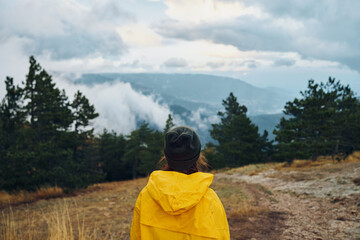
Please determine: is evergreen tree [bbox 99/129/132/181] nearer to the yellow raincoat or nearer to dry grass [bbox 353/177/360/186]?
dry grass [bbox 353/177/360/186]

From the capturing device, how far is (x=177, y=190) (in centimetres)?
180

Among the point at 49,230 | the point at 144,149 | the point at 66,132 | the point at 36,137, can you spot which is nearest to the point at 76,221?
the point at 49,230

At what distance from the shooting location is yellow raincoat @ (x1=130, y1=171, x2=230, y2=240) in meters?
1.77

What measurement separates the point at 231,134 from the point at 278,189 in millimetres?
20518

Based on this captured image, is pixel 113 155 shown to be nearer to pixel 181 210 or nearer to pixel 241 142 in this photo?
pixel 241 142

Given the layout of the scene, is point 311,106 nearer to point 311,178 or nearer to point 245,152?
point 311,178

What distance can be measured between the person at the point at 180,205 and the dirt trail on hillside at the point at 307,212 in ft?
13.0

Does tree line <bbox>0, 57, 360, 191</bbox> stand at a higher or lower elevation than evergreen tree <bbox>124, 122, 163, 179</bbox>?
higher

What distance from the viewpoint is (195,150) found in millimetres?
2059

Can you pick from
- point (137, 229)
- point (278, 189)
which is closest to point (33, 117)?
point (278, 189)

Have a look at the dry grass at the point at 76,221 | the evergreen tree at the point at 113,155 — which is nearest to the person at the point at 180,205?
the dry grass at the point at 76,221

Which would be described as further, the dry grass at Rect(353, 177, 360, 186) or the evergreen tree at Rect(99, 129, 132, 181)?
the evergreen tree at Rect(99, 129, 132, 181)

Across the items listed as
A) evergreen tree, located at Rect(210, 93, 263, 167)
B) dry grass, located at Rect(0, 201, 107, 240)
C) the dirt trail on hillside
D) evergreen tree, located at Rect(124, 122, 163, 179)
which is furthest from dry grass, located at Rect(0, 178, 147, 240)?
evergreen tree, located at Rect(124, 122, 163, 179)

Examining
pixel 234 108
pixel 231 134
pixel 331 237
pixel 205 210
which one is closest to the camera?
pixel 205 210
